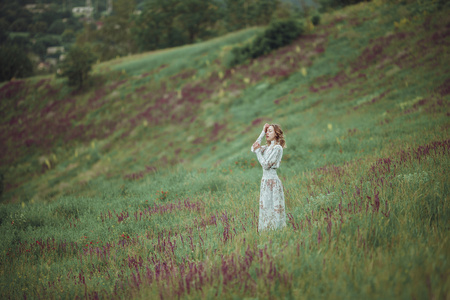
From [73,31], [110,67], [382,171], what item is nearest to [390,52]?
[382,171]

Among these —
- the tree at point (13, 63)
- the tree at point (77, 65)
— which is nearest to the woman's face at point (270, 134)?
the tree at point (77, 65)

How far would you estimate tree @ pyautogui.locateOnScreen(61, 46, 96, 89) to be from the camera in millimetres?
24344

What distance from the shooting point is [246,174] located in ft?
25.1

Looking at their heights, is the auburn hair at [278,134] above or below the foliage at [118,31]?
below

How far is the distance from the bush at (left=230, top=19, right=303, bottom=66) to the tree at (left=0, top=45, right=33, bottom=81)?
105ft

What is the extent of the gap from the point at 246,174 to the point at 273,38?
1871cm

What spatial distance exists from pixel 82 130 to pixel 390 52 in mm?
23495

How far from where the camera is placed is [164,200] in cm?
693

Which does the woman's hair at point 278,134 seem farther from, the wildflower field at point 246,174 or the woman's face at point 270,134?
the wildflower field at point 246,174

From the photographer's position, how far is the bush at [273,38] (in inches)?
857

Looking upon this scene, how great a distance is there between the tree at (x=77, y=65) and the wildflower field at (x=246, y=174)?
5.70ft

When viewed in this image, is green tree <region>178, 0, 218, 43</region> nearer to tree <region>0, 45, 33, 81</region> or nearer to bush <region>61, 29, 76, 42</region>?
bush <region>61, 29, 76, 42</region>

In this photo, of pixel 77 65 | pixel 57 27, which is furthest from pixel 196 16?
pixel 57 27

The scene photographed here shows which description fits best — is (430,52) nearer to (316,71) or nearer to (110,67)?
Result: (316,71)
